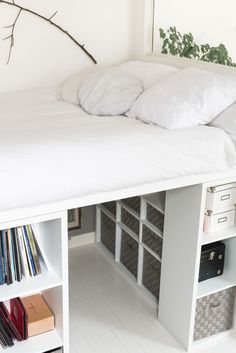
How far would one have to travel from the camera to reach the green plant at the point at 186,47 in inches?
93.9

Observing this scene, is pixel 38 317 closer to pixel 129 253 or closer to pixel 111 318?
pixel 111 318

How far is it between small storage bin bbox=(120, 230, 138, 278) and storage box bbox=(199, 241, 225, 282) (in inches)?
19.2

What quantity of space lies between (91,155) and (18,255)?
0.45 metres

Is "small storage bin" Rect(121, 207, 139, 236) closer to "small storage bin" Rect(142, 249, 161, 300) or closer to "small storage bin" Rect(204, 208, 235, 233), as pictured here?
"small storage bin" Rect(142, 249, 161, 300)

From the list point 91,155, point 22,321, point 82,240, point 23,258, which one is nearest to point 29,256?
point 23,258

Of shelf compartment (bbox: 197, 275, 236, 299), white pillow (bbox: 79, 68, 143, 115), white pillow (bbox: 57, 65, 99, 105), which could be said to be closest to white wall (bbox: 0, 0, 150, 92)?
Answer: white pillow (bbox: 57, 65, 99, 105)

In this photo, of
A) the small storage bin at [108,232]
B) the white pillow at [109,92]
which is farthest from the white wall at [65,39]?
the small storage bin at [108,232]

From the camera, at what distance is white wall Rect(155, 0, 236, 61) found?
241 cm

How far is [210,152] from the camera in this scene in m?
1.70

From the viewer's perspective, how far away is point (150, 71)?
2102 mm

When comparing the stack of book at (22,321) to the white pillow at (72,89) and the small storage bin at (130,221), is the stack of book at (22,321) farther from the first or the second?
the white pillow at (72,89)

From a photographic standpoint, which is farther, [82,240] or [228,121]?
[82,240]

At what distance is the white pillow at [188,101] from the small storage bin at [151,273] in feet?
2.54

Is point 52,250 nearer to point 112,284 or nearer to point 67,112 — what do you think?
point 67,112
